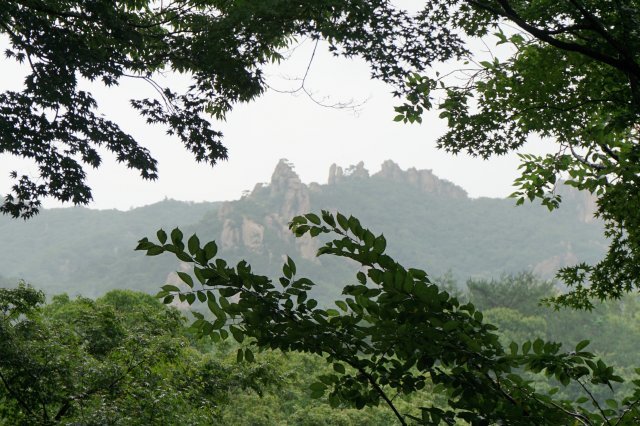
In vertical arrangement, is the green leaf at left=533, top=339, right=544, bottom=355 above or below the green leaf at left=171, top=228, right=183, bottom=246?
below

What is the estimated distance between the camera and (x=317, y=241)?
130 meters

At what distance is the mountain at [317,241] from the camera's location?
12488cm

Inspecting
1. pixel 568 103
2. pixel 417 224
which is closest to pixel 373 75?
pixel 568 103

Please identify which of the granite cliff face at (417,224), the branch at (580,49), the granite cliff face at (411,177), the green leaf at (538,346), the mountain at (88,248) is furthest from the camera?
the granite cliff face at (411,177)

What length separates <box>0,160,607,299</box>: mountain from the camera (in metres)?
125

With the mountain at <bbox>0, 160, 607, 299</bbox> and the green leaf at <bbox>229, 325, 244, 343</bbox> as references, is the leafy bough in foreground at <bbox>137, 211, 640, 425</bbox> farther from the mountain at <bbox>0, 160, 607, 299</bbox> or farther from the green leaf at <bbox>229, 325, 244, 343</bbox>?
the mountain at <bbox>0, 160, 607, 299</bbox>

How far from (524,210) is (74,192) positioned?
16670 cm

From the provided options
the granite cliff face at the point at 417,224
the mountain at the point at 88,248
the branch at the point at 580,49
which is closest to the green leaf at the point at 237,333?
the branch at the point at 580,49

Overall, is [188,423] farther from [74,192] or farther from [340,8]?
[340,8]

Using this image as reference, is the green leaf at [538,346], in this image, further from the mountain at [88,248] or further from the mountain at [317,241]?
the mountain at [88,248]

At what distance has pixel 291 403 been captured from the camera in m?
22.5

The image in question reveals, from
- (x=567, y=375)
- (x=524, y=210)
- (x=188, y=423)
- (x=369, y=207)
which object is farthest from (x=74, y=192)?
(x=524, y=210)

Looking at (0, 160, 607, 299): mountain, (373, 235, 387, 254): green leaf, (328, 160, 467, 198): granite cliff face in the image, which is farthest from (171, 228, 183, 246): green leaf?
(328, 160, 467, 198): granite cliff face

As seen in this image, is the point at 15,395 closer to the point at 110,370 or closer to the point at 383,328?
the point at 110,370
